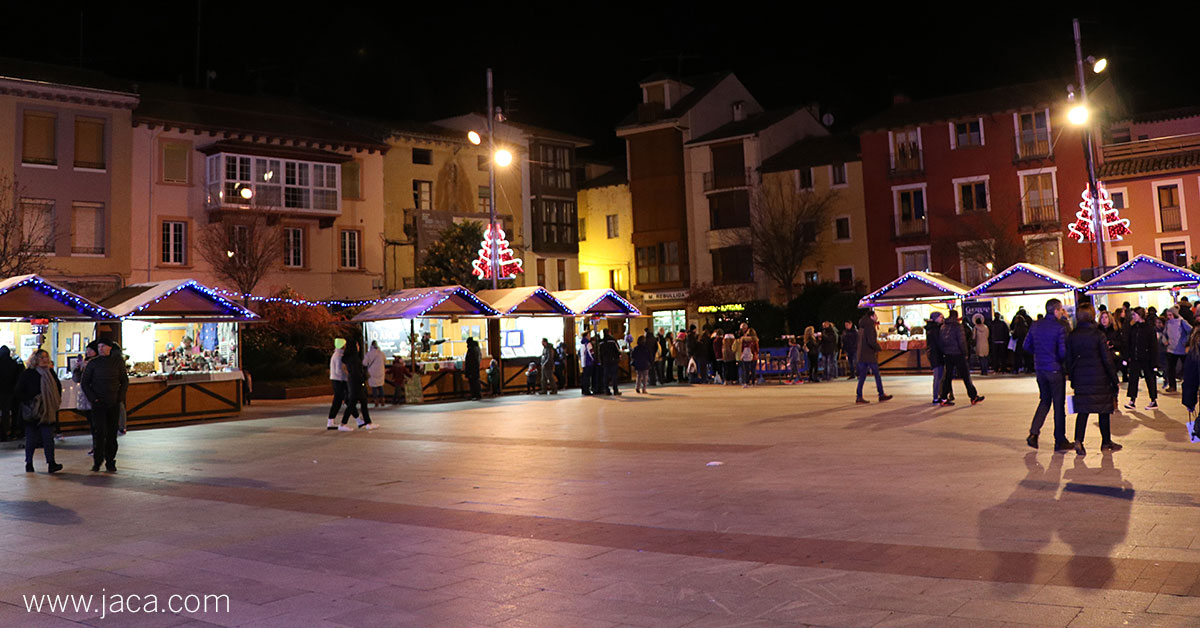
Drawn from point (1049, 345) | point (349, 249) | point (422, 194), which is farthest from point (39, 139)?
point (1049, 345)

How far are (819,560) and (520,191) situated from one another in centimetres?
4303

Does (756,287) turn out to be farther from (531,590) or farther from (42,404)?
(531,590)

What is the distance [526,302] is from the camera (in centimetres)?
2630

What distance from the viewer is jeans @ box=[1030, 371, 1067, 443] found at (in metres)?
10.2

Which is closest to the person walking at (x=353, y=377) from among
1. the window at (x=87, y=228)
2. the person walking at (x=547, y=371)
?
the person walking at (x=547, y=371)

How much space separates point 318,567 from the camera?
20.3 ft

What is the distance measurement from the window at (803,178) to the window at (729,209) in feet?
8.41

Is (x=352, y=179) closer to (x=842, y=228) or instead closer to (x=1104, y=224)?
(x=842, y=228)

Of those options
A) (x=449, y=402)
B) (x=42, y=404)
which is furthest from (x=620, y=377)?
(x=42, y=404)

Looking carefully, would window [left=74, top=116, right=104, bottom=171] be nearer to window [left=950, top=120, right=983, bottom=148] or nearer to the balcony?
the balcony

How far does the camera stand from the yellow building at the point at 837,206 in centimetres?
4438

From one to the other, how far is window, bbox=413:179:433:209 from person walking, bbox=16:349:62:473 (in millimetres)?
31804

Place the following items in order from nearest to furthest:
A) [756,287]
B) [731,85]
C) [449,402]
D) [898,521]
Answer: [898,521] → [449,402] → [756,287] → [731,85]

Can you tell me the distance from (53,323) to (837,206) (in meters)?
34.1
